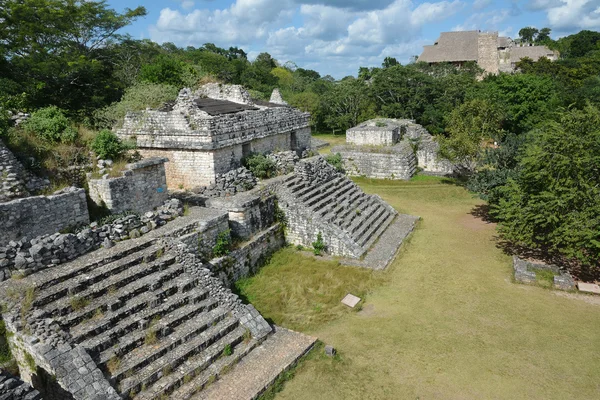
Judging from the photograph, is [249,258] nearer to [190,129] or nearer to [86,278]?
[86,278]

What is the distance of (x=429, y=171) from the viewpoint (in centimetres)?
2386

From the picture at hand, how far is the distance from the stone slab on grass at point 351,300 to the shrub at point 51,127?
8354mm

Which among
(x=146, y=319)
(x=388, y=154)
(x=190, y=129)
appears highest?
(x=190, y=129)

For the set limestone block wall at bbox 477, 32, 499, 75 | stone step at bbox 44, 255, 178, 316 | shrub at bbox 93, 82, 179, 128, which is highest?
limestone block wall at bbox 477, 32, 499, 75

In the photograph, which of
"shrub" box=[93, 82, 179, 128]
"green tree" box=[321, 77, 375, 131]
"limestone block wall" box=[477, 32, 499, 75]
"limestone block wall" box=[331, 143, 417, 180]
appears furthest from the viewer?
"limestone block wall" box=[477, 32, 499, 75]

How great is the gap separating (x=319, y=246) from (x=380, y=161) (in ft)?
37.5

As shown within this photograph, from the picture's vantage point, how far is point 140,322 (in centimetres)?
752

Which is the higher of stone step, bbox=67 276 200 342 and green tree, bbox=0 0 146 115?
green tree, bbox=0 0 146 115

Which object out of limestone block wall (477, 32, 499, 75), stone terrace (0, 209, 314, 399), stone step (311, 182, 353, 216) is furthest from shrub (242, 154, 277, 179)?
limestone block wall (477, 32, 499, 75)

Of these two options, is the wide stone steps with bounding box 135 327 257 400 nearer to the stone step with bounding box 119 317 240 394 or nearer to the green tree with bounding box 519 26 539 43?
the stone step with bounding box 119 317 240 394

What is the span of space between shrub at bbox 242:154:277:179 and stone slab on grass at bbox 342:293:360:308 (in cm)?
620

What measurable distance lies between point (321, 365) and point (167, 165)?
9.44 m

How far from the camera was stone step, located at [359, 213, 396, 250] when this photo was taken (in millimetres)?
13134

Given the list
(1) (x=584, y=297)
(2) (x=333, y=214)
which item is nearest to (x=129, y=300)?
(2) (x=333, y=214)
